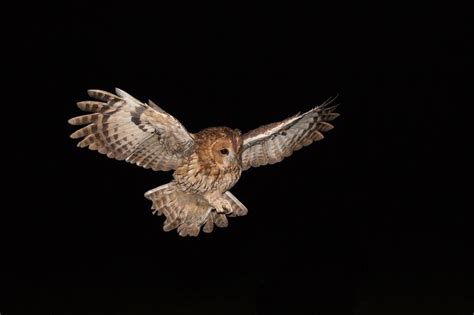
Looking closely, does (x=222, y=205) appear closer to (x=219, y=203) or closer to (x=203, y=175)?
(x=219, y=203)

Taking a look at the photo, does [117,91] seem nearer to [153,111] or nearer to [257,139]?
[153,111]

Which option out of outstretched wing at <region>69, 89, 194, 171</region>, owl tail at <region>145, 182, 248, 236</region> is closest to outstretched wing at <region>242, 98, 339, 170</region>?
owl tail at <region>145, 182, 248, 236</region>

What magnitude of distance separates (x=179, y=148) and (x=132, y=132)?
A: 0.25 m

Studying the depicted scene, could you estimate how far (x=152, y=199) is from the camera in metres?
3.30

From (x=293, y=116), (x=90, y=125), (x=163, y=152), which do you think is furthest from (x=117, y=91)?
(x=293, y=116)

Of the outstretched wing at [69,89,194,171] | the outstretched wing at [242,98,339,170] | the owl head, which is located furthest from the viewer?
the outstretched wing at [242,98,339,170]

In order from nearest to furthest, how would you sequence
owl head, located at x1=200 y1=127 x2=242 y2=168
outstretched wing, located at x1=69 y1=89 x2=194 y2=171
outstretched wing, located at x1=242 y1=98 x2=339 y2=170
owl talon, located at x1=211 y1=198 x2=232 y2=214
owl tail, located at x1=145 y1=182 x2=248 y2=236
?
outstretched wing, located at x1=69 y1=89 x2=194 y2=171, owl head, located at x1=200 y1=127 x2=242 y2=168, owl talon, located at x1=211 y1=198 x2=232 y2=214, owl tail, located at x1=145 y1=182 x2=248 y2=236, outstretched wing, located at x1=242 y1=98 x2=339 y2=170

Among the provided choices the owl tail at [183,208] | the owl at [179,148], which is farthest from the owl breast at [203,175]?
the owl tail at [183,208]

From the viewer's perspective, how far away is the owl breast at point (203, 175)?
10.0ft

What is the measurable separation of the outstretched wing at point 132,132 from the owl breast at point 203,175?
7 centimetres

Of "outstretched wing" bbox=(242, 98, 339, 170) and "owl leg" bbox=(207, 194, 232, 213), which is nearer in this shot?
"owl leg" bbox=(207, 194, 232, 213)

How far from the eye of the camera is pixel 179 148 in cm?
307

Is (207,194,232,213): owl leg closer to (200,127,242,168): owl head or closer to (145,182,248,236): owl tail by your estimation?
(145,182,248,236): owl tail

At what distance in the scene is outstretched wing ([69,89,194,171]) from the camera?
2816 mm
